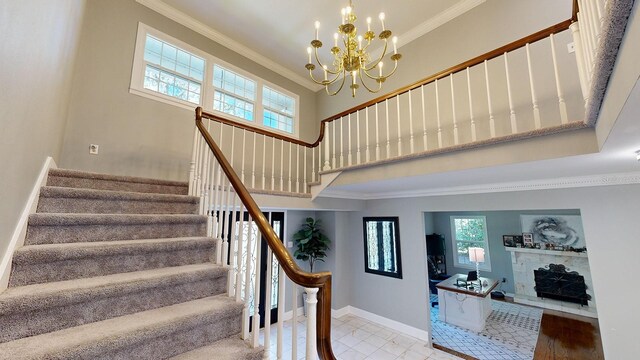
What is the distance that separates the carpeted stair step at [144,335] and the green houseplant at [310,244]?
319 centimetres

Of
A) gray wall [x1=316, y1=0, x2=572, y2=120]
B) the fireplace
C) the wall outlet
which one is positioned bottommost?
the fireplace

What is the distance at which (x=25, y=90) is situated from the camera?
4.43 feet

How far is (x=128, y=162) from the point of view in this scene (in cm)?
328

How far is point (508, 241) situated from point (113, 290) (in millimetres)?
7919

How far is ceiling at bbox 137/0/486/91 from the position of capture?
142 inches

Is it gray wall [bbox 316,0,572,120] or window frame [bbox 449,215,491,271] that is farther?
window frame [bbox 449,215,491,271]

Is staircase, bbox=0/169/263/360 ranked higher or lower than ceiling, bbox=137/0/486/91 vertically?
lower

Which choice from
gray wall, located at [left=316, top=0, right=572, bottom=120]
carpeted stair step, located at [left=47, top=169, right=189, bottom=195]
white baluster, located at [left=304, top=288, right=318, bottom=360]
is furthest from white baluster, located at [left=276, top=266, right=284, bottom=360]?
gray wall, located at [left=316, top=0, right=572, bottom=120]

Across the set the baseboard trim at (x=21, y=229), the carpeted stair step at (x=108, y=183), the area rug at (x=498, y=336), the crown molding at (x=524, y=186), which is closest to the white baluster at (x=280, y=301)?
the baseboard trim at (x=21, y=229)

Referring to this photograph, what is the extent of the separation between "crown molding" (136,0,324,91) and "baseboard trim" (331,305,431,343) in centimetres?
488

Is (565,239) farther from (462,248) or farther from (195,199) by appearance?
(195,199)

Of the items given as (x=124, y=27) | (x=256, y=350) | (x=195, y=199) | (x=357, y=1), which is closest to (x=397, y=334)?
(x=256, y=350)

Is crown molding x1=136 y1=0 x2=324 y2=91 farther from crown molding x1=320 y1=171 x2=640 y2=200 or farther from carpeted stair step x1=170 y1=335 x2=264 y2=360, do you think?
carpeted stair step x1=170 y1=335 x2=264 y2=360

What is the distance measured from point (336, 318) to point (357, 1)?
5.38 m
